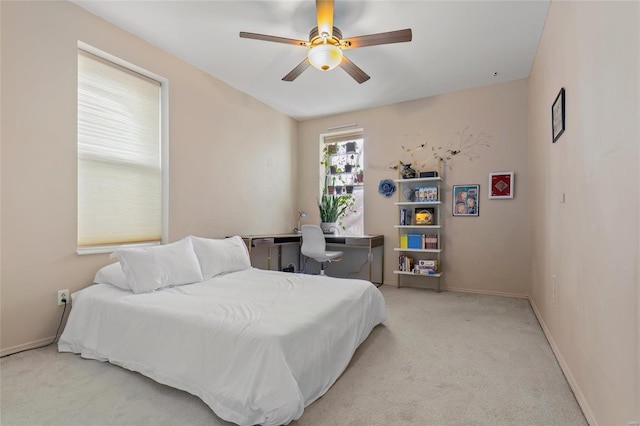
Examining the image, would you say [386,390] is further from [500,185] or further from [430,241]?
[500,185]

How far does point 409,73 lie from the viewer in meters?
3.70

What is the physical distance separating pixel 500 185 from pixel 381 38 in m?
2.65

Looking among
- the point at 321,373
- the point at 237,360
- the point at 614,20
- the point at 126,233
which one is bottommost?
the point at 321,373

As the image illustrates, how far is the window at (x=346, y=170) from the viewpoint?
501cm

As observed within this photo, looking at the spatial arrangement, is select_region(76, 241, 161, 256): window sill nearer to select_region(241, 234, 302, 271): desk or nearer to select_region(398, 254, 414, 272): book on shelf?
select_region(241, 234, 302, 271): desk

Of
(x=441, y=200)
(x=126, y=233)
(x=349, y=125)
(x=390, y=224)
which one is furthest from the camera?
(x=349, y=125)

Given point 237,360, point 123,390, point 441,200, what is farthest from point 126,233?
point 441,200

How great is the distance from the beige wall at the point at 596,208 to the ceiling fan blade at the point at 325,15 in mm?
1515

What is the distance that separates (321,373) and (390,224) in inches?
127

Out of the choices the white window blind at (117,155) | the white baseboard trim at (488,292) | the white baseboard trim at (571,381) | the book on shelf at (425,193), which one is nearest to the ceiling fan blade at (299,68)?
the white window blind at (117,155)

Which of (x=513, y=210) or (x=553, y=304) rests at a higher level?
(x=513, y=210)

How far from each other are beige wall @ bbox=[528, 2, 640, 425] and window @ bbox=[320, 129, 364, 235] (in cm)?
277

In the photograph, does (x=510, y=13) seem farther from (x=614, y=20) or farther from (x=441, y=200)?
(x=441, y=200)

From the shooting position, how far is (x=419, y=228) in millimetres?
4457
